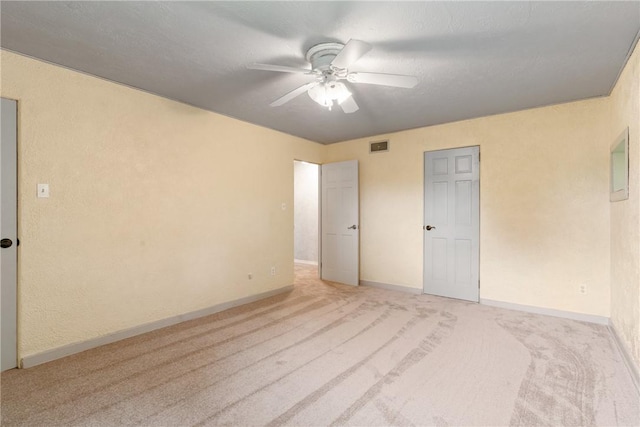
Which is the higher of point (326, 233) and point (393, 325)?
point (326, 233)

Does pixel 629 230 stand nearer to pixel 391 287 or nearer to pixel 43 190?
pixel 391 287

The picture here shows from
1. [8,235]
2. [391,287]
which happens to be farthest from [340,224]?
[8,235]

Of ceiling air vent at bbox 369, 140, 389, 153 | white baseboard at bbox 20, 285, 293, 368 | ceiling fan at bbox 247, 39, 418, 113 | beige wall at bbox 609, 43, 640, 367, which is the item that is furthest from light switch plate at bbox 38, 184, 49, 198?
beige wall at bbox 609, 43, 640, 367

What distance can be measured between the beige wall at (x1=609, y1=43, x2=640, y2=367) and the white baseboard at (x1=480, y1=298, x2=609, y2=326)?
0.69 feet

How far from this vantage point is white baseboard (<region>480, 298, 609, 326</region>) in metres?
3.35

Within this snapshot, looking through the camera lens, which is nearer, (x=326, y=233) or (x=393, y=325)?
(x=393, y=325)

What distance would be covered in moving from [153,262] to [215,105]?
1.87m

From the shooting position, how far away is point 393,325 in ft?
10.9

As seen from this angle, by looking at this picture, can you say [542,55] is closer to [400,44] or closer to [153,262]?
[400,44]

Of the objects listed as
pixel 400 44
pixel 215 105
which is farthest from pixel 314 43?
pixel 215 105

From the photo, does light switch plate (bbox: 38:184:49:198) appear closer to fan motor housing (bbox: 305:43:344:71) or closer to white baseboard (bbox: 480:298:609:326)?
fan motor housing (bbox: 305:43:344:71)

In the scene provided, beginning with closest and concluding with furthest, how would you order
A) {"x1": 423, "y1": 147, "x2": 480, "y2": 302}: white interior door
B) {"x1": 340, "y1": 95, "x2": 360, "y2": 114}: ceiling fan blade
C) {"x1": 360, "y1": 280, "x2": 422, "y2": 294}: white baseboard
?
{"x1": 340, "y1": 95, "x2": 360, "y2": 114}: ceiling fan blade, {"x1": 423, "y1": 147, "x2": 480, "y2": 302}: white interior door, {"x1": 360, "y1": 280, "x2": 422, "y2": 294}: white baseboard

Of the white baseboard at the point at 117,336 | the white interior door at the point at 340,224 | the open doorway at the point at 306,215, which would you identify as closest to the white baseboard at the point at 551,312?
the white interior door at the point at 340,224

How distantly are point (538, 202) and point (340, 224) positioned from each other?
9.27 ft
